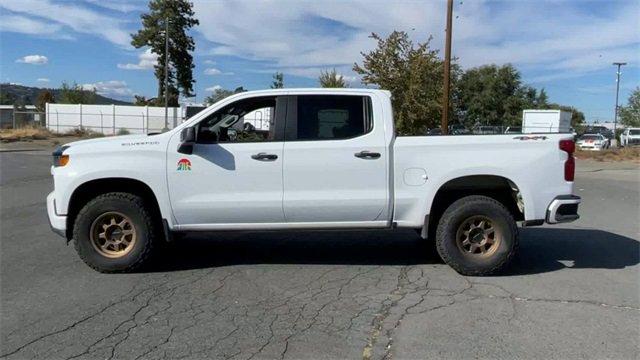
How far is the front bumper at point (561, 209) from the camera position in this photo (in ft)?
19.4

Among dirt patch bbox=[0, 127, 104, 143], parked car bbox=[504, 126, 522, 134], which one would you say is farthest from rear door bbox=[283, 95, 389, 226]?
dirt patch bbox=[0, 127, 104, 143]

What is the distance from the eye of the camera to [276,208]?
5.89 m

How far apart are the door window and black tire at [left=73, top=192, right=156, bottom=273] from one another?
979 mm

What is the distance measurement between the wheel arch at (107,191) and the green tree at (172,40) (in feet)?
182

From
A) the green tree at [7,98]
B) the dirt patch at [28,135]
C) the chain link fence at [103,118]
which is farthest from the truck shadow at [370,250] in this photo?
the green tree at [7,98]

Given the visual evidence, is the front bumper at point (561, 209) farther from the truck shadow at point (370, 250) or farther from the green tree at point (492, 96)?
the green tree at point (492, 96)

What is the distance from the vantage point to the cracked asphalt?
4129mm

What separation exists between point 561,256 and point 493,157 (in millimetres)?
2020

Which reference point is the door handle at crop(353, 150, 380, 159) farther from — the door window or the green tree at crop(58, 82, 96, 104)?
the green tree at crop(58, 82, 96, 104)

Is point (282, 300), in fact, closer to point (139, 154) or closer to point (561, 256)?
point (139, 154)

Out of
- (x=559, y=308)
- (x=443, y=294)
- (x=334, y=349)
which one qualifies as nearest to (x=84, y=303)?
(x=334, y=349)

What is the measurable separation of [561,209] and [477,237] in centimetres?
91

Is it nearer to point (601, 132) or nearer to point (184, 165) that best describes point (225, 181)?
point (184, 165)

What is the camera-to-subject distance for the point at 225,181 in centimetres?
Answer: 586
